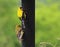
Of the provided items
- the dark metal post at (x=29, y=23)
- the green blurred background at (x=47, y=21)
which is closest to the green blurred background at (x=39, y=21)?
the green blurred background at (x=47, y=21)

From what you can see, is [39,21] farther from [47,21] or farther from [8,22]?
[8,22]

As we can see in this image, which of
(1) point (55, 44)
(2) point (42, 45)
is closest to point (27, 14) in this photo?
(2) point (42, 45)

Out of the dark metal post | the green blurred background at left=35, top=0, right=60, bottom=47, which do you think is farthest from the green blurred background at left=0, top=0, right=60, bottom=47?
the dark metal post

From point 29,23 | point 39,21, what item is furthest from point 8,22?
point 29,23

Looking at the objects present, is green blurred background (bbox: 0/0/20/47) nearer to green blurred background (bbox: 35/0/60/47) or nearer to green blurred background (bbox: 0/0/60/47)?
green blurred background (bbox: 0/0/60/47)

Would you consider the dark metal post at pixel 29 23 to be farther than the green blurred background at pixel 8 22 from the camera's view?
No

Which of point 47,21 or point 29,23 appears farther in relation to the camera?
point 47,21

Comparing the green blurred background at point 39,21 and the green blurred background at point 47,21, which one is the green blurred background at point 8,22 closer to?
the green blurred background at point 39,21
